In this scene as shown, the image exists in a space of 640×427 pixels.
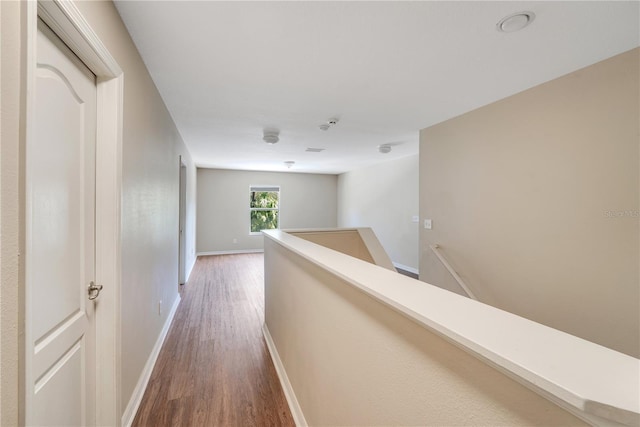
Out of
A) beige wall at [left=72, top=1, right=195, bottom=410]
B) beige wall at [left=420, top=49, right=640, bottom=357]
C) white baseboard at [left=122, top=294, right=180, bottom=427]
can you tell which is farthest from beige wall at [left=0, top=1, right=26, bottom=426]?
beige wall at [left=420, top=49, right=640, bottom=357]

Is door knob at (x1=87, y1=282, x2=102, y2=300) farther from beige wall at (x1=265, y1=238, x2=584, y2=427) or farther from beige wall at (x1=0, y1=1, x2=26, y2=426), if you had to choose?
beige wall at (x1=265, y1=238, x2=584, y2=427)

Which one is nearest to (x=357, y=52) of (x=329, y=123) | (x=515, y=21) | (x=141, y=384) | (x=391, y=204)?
(x=515, y=21)

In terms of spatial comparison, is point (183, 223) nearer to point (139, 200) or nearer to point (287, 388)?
point (139, 200)

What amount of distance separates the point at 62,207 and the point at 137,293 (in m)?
0.91

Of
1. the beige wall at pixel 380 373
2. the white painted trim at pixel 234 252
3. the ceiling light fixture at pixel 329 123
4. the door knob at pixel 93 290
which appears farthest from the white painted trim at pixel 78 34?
the white painted trim at pixel 234 252

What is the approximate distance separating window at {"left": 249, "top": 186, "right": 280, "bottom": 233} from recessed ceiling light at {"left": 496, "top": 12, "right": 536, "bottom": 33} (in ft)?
21.8

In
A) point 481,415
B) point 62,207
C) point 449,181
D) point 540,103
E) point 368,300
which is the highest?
point 540,103

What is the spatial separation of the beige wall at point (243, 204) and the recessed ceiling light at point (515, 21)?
6.56 m

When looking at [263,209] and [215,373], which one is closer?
[215,373]

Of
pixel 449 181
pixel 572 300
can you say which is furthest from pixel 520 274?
pixel 449 181

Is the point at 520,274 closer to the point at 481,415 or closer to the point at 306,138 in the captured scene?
the point at 481,415

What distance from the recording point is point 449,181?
10.3 feet

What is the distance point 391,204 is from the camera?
5910 mm

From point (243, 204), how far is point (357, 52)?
614 centimetres
